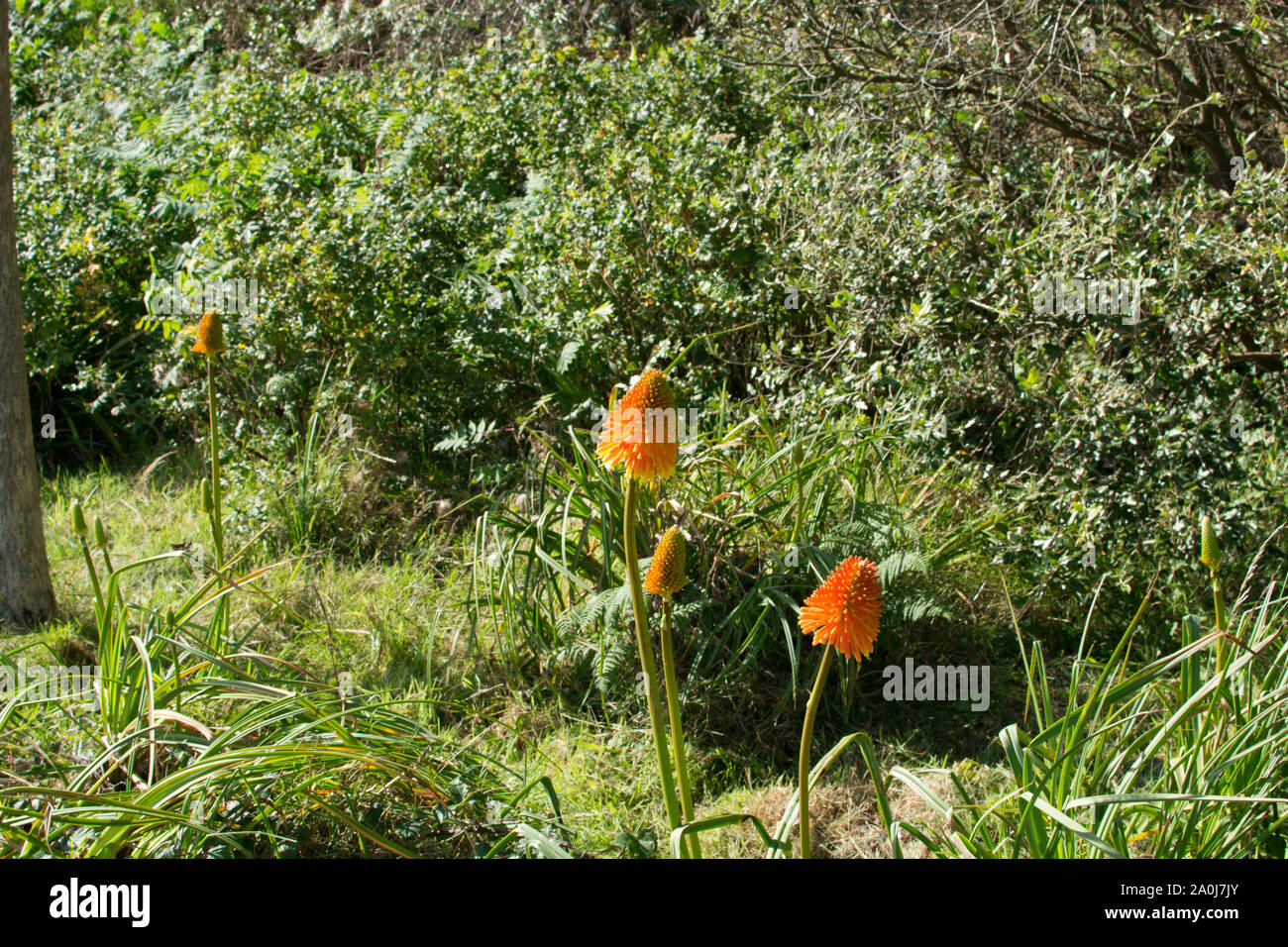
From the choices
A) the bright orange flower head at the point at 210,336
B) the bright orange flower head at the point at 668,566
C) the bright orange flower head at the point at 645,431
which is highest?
the bright orange flower head at the point at 210,336

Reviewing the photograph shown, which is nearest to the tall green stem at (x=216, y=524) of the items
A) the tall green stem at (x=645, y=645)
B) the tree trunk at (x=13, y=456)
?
the tree trunk at (x=13, y=456)

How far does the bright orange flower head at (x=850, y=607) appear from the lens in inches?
82.1

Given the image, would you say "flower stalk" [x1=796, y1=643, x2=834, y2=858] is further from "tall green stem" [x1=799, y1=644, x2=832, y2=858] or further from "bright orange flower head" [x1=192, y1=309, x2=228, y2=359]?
"bright orange flower head" [x1=192, y1=309, x2=228, y2=359]

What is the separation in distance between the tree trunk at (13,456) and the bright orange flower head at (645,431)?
2.85 m

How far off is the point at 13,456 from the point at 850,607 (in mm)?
3359

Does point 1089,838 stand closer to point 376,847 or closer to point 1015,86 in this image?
point 376,847

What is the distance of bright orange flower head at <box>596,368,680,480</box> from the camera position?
2115 mm

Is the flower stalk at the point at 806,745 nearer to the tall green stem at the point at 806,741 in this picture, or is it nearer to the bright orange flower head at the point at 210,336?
the tall green stem at the point at 806,741

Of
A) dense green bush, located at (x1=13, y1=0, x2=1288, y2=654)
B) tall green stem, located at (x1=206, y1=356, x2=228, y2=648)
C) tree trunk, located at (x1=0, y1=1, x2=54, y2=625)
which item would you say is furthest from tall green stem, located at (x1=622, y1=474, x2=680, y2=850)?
tree trunk, located at (x1=0, y1=1, x2=54, y2=625)

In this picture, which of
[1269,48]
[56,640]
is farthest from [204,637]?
[1269,48]

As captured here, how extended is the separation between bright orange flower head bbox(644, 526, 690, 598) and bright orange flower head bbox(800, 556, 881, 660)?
254 mm

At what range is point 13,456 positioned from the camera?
4062mm

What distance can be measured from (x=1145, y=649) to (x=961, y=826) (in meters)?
1.84

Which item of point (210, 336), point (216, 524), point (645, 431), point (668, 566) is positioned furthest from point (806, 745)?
point (210, 336)
